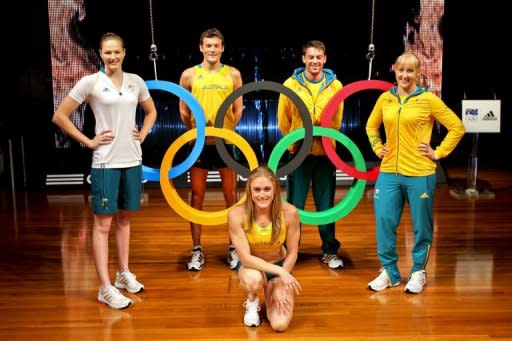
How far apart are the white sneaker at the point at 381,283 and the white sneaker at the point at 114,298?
1.41 m

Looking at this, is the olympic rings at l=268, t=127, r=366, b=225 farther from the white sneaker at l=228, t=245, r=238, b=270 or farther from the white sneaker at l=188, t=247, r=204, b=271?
the white sneaker at l=188, t=247, r=204, b=271

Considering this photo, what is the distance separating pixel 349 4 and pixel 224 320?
523cm

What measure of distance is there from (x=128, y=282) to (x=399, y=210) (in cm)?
165

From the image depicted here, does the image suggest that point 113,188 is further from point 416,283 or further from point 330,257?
point 416,283

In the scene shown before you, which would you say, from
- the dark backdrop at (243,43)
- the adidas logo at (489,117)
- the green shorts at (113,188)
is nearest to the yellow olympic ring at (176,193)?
the green shorts at (113,188)

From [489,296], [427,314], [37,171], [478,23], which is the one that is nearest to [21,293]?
[427,314]

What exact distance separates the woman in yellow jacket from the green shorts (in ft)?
4.59

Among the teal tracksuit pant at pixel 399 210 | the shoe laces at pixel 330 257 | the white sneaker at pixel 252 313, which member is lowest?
the shoe laces at pixel 330 257

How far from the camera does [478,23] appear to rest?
25.2 ft

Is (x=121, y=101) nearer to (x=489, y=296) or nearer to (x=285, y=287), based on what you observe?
(x=285, y=287)

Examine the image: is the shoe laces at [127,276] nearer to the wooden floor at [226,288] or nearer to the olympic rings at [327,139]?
the wooden floor at [226,288]

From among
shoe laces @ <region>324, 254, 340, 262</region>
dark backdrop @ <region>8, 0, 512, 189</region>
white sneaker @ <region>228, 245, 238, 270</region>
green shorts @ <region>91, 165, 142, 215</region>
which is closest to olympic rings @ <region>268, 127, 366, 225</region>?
shoe laces @ <region>324, 254, 340, 262</region>

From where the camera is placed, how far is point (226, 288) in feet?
12.3

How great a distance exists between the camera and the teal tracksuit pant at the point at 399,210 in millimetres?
3490
